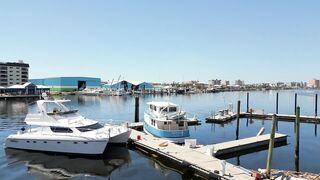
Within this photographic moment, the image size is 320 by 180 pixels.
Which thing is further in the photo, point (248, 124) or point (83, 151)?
point (248, 124)

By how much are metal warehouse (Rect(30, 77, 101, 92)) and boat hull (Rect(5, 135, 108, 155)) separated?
156027 mm

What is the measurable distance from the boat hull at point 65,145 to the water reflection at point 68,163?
564 mm

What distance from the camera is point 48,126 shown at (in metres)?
32.2

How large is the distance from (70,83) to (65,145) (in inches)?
6332

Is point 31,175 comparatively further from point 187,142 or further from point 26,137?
point 187,142

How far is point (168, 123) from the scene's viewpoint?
1478 inches

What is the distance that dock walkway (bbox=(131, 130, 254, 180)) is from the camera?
22.5 m

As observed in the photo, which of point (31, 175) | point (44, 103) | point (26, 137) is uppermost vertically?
point (44, 103)

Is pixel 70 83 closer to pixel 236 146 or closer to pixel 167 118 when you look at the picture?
pixel 167 118

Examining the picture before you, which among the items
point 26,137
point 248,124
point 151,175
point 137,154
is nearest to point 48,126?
point 26,137

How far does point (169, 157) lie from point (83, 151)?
8.46m

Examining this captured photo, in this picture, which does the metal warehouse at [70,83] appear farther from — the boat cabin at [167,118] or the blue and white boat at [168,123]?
the boat cabin at [167,118]

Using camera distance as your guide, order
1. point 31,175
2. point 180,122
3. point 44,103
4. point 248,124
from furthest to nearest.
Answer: point 248,124, point 180,122, point 44,103, point 31,175

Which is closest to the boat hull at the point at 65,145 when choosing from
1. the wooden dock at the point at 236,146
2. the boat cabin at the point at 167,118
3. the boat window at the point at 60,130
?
the boat window at the point at 60,130
